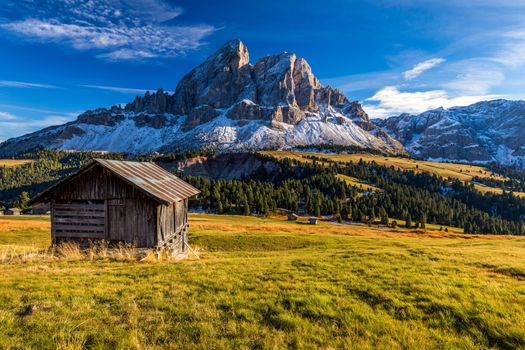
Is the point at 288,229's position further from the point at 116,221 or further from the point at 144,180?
the point at 116,221

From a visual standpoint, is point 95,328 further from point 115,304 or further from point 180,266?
point 180,266

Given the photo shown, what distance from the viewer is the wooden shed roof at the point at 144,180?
2092cm

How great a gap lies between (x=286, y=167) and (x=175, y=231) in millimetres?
155939

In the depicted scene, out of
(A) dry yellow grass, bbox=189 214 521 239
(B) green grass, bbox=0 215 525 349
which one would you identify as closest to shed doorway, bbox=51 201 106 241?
(B) green grass, bbox=0 215 525 349

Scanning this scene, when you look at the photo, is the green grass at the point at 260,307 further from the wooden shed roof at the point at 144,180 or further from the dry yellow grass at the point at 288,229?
the dry yellow grass at the point at 288,229

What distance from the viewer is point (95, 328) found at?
823 centimetres

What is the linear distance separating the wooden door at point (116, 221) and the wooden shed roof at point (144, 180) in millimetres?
1966

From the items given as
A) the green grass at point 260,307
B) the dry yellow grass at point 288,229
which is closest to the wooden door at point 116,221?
the green grass at point 260,307

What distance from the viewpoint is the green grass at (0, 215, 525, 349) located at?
7.66m

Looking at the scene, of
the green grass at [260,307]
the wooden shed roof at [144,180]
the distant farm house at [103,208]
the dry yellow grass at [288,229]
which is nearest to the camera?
the green grass at [260,307]

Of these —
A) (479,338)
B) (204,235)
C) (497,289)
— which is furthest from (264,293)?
(204,235)

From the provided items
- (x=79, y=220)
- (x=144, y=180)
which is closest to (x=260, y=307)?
(x=144, y=180)

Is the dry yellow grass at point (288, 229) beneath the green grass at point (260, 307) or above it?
beneath

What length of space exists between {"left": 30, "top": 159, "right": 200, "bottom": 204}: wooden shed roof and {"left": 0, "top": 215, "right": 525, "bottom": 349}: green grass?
6595 mm
